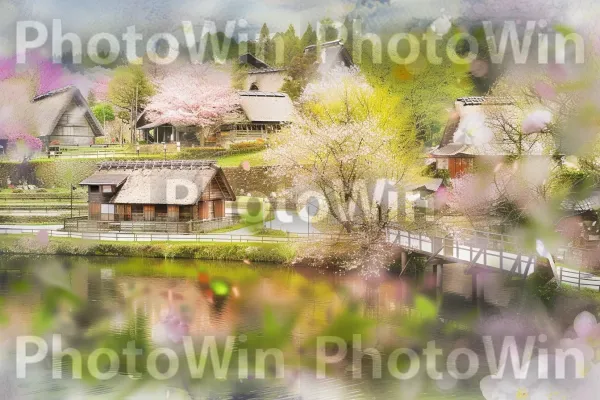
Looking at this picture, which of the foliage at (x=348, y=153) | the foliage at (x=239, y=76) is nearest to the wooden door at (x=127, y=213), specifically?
the foliage at (x=348, y=153)

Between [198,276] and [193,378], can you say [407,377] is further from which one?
[198,276]

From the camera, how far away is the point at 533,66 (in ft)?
54.2

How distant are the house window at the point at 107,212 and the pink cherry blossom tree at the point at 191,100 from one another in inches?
107

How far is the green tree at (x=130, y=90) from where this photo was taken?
854 inches

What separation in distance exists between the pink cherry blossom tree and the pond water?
5.07 meters

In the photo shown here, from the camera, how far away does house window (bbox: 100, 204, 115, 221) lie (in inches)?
808

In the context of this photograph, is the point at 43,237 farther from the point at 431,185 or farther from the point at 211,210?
the point at 431,185

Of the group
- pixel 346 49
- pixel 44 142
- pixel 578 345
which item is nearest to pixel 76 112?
pixel 44 142

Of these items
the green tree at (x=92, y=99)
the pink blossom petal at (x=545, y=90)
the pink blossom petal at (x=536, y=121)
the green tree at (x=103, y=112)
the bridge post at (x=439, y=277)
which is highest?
the green tree at (x=92, y=99)

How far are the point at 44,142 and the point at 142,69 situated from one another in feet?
10.6

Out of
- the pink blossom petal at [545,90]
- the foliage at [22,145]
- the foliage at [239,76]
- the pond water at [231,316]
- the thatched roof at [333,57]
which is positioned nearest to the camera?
the pond water at [231,316]

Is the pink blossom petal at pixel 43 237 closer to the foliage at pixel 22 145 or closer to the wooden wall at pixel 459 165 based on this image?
the foliage at pixel 22 145

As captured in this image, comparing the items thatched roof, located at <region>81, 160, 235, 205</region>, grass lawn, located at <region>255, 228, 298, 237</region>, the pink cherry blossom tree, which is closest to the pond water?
grass lawn, located at <region>255, 228, 298, 237</region>

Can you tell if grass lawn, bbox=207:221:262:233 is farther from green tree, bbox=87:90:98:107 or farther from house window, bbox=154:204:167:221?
green tree, bbox=87:90:98:107
